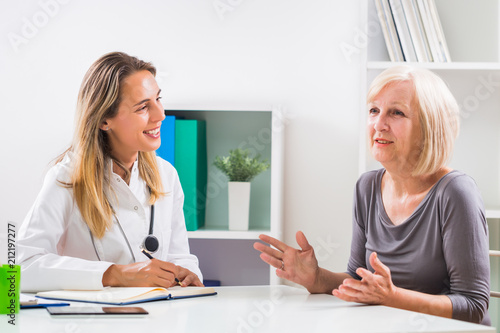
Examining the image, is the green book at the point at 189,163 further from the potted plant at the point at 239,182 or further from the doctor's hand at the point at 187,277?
the doctor's hand at the point at 187,277

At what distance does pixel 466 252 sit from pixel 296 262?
0.46 metres

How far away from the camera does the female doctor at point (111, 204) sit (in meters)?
1.52

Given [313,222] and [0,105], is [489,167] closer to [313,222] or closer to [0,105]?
[313,222]

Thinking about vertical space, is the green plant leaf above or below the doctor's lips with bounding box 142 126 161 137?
below

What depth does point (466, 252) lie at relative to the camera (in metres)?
1.50

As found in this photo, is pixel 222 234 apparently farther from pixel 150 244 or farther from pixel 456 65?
pixel 456 65

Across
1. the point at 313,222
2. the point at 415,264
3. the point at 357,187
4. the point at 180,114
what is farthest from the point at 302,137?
the point at 415,264

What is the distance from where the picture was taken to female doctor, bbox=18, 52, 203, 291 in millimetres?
1524

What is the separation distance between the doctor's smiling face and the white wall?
0.71m

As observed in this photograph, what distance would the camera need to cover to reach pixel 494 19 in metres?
2.54

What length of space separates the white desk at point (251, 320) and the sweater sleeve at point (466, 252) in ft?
0.96

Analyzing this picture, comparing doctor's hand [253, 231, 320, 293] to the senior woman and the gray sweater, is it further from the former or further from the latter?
the gray sweater

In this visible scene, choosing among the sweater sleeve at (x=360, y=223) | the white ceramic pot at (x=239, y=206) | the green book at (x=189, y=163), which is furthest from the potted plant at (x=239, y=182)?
the sweater sleeve at (x=360, y=223)

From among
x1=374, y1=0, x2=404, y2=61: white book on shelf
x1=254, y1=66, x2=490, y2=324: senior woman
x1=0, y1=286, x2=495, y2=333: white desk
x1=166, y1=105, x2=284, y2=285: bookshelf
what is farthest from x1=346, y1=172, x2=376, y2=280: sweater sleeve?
x1=166, y1=105, x2=284, y2=285: bookshelf
